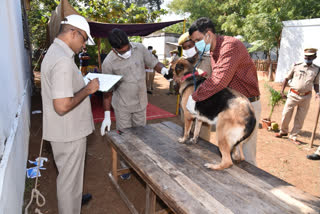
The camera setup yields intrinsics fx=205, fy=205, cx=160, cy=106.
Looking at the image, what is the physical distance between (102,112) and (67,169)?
5335 mm

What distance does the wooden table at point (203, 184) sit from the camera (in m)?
1.68

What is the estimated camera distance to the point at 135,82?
3.47 m

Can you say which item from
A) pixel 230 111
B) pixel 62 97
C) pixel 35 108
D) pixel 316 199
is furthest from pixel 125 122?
pixel 35 108

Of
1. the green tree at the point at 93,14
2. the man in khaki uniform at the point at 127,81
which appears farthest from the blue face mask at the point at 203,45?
the green tree at the point at 93,14

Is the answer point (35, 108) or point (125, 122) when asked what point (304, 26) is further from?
point (35, 108)

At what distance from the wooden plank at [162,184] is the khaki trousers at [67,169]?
1.94 ft

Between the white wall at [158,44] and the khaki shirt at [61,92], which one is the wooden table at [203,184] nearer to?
the khaki shirt at [61,92]

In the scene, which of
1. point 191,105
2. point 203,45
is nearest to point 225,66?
point 203,45

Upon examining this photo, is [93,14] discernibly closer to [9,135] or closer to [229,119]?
[9,135]

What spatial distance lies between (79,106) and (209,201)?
165 cm

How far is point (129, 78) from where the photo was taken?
135 inches

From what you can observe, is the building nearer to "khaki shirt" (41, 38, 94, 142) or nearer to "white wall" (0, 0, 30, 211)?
"white wall" (0, 0, 30, 211)

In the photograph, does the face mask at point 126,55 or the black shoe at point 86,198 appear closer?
the black shoe at point 86,198

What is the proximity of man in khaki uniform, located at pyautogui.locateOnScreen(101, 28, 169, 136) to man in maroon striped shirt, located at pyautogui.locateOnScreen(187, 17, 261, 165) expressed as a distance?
0.99m
